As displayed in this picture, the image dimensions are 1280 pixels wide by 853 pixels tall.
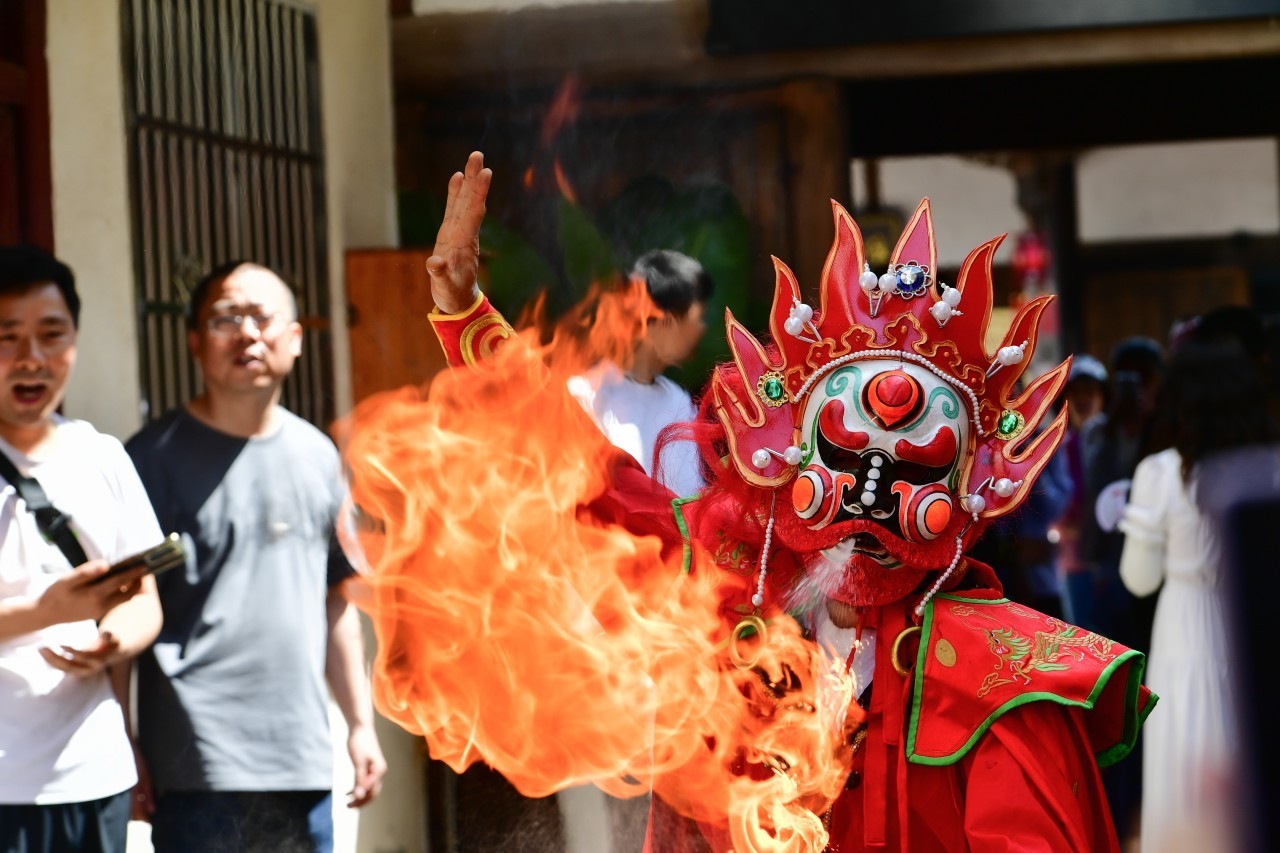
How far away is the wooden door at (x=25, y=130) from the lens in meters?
3.90

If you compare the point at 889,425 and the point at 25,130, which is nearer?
the point at 889,425

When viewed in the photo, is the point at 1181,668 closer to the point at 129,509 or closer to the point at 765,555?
the point at 765,555

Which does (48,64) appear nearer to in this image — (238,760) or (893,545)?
(238,760)

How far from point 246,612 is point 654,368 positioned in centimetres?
108

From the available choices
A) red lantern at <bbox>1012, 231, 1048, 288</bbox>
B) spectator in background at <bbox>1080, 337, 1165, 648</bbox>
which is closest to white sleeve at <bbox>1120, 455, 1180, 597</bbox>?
spectator in background at <bbox>1080, 337, 1165, 648</bbox>

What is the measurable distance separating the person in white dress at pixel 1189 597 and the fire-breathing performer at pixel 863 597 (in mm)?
1775

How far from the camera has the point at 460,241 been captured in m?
2.68

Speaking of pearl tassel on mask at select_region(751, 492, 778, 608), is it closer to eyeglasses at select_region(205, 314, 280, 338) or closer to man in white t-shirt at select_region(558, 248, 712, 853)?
man in white t-shirt at select_region(558, 248, 712, 853)

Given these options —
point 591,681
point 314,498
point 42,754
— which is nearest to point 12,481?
point 42,754

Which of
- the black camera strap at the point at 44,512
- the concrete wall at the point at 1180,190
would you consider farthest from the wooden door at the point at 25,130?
the concrete wall at the point at 1180,190

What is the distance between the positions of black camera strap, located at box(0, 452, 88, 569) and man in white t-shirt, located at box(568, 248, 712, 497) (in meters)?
1.07

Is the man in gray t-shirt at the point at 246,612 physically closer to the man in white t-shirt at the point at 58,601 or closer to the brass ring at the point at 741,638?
the man in white t-shirt at the point at 58,601

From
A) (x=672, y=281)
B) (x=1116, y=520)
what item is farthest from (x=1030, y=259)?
(x=672, y=281)

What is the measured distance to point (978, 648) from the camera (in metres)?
2.41
